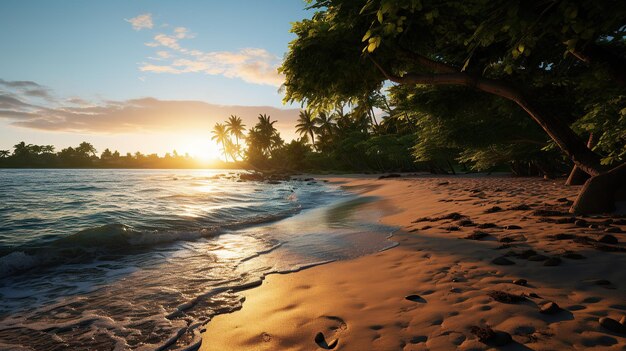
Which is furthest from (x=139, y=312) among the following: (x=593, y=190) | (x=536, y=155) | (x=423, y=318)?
(x=536, y=155)

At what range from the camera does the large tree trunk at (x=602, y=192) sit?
22.0ft

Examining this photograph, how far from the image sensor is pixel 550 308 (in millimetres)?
2650

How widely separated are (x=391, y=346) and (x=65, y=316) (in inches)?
153

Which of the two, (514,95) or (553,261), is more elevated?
(514,95)

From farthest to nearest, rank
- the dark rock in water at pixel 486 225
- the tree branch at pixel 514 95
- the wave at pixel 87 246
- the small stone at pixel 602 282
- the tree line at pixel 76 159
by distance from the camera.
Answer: the tree line at pixel 76 159 → the tree branch at pixel 514 95 → the dark rock in water at pixel 486 225 → the wave at pixel 87 246 → the small stone at pixel 602 282

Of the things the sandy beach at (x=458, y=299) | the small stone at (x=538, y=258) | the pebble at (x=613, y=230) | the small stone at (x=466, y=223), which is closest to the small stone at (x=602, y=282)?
the sandy beach at (x=458, y=299)

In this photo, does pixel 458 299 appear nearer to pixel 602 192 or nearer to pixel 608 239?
pixel 608 239

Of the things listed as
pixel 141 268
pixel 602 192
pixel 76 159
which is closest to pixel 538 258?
pixel 602 192

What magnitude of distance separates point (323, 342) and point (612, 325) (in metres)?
2.20

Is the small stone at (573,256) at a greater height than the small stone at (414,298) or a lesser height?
greater

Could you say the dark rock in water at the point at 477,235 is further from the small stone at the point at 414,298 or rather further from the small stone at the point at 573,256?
the small stone at the point at 414,298

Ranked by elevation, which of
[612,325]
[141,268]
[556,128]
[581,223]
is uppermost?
[556,128]

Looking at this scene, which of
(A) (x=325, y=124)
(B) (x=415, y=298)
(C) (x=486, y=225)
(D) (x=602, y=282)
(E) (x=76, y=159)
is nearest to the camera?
(D) (x=602, y=282)

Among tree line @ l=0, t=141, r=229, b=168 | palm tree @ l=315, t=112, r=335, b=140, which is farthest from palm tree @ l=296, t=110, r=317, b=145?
tree line @ l=0, t=141, r=229, b=168
